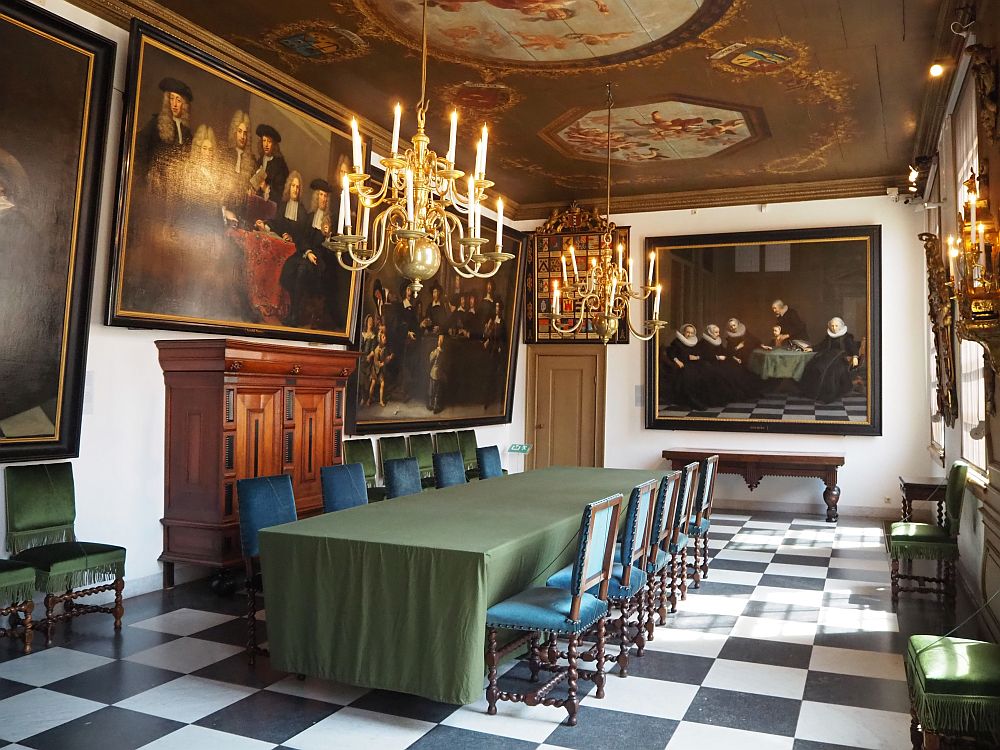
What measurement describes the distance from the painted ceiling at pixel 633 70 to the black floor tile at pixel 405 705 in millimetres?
4548

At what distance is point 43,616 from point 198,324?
Result: 7.37 feet

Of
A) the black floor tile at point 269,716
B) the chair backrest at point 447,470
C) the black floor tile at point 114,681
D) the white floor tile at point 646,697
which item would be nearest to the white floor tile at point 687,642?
the white floor tile at point 646,697

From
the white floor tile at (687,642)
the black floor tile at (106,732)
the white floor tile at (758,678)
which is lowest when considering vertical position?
the black floor tile at (106,732)

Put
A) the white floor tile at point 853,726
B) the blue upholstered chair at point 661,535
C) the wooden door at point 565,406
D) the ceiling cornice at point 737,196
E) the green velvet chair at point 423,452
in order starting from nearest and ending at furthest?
the white floor tile at point 853,726, the blue upholstered chair at point 661,535, the green velvet chair at point 423,452, the ceiling cornice at point 737,196, the wooden door at point 565,406

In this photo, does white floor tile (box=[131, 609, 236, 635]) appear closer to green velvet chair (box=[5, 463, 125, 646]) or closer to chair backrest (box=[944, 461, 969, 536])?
green velvet chair (box=[5, 463, 125, 646])

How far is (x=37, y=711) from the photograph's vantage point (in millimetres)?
3812

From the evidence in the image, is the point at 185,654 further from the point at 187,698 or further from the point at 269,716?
the point at 269,716

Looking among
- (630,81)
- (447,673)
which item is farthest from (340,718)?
(630,81)

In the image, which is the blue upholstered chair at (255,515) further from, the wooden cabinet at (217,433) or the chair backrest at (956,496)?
the chair backrest at (956,496)

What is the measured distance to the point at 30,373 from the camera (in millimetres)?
5035

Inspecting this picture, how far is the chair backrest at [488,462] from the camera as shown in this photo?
7940 mm

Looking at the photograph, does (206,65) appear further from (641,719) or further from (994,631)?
(994,631)

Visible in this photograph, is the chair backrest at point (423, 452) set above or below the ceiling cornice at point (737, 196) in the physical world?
below

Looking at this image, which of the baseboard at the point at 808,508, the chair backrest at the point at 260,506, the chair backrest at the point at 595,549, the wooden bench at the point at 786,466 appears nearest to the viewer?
the chair backrest at the point at 595,549
